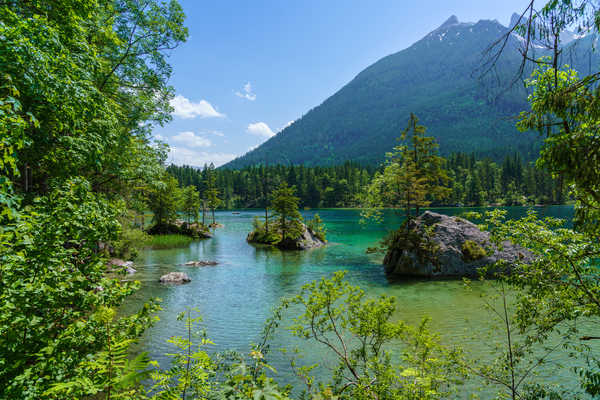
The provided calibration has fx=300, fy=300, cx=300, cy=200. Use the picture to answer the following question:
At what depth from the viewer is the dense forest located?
94.2 metres

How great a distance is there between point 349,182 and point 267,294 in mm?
104146

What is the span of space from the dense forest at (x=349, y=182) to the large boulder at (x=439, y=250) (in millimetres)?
68293

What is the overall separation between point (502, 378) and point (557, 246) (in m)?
2.89

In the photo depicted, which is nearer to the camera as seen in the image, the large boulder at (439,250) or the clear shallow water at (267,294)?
the clear shallow water at (267,294)

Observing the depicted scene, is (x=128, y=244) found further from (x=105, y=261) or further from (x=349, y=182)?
(x=349, y=182)

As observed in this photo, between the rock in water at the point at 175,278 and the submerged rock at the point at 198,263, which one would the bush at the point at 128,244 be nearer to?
the submerged rock at the point at 198,263

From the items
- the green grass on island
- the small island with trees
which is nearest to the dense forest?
the green grass on island

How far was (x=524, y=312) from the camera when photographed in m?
5.71

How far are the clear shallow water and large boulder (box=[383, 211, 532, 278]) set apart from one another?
1486 mm

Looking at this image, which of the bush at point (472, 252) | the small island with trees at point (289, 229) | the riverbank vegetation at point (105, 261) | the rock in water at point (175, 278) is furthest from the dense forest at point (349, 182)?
the riverbank vegetation at point (105, 261)

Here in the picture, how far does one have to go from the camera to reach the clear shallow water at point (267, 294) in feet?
34.6

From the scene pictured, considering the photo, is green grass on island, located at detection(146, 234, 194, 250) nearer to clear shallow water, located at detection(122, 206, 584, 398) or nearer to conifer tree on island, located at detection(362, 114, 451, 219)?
clear shallow water, located at detection(122, 206, 584, 398)

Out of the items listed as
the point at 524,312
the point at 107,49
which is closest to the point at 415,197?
the point at 524,312

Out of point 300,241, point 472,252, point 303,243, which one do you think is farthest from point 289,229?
point 472,252
